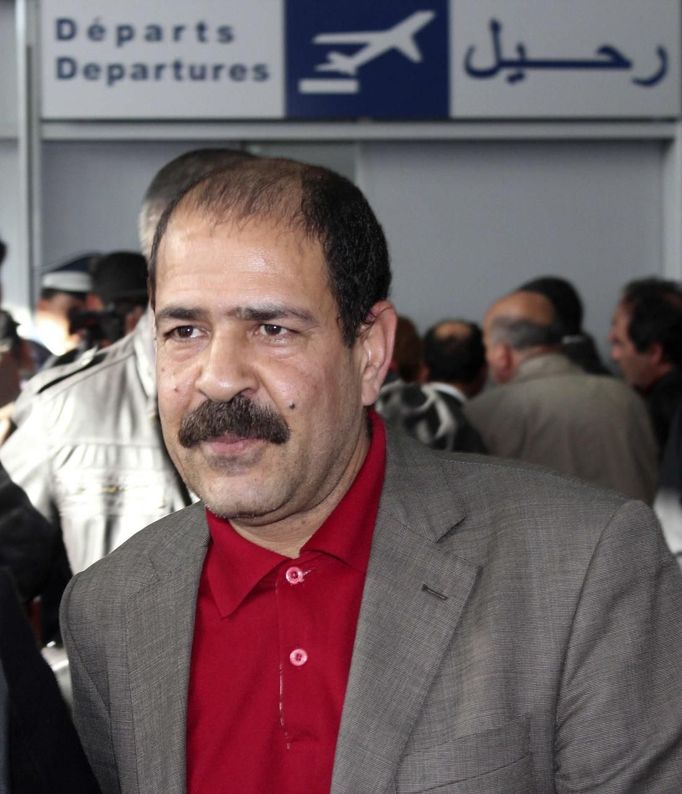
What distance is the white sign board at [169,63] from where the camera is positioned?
26.0 ft

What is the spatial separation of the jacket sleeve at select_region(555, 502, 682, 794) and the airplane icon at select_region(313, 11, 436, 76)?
21.8 feet

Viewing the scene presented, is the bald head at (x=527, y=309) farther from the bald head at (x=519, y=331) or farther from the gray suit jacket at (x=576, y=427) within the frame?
the gray suit jacket at (x=576, y=427)

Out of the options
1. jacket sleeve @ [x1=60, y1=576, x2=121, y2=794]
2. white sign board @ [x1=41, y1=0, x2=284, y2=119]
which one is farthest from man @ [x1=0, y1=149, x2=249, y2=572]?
white sign board @ [x1=41, y1=0, x2=284, y2=119]

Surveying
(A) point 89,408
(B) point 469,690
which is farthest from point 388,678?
(A) point 89,408

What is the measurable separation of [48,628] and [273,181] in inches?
58.5

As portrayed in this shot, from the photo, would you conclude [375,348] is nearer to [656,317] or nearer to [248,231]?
[248,231]

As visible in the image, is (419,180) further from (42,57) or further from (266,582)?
(266,582)

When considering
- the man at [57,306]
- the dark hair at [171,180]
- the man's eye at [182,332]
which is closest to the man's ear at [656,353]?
the man at [57,306]

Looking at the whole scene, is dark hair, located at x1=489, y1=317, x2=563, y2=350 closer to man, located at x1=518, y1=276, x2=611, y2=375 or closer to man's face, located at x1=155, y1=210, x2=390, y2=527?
man, located at x1=518, y1=276, x2=611, y2=375

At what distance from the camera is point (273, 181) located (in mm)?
1888

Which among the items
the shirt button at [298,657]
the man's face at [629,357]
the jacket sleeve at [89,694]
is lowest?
the jacket sleeve at [89,694]

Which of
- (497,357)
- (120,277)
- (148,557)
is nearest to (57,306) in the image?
(497,357)

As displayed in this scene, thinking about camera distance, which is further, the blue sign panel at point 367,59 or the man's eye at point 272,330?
the blue sign panel at point 367,59

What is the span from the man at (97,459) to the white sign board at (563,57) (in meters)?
5.58
